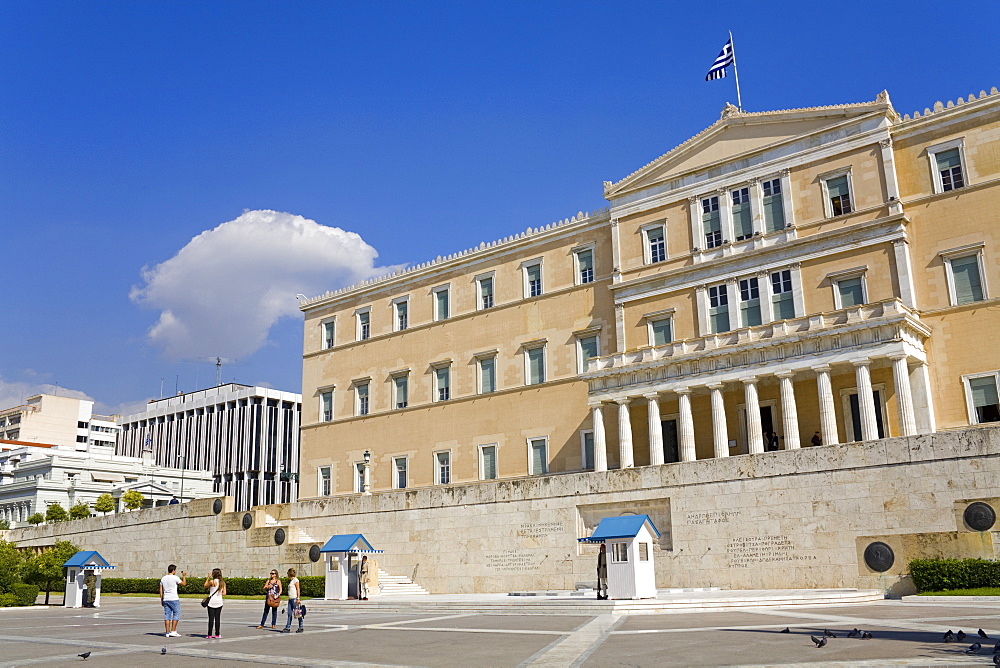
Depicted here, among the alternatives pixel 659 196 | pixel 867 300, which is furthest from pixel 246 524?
pixel 867 300

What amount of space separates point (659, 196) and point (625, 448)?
41.9 ft

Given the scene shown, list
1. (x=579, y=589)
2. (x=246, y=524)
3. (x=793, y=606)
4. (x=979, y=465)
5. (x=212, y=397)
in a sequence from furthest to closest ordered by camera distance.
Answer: (x=212, y=397)
(x=246, y=524)
(x=579, y=589)
(x=979, y=465)
(x=793, y=606)

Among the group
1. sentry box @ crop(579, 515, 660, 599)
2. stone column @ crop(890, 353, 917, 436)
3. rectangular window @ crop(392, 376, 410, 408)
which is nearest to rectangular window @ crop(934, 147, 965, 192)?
stone column @ crop(890, 353, 917, 436)

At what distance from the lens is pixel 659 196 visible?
43812 millimetres

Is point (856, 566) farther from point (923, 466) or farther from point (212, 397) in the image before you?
point (212, 397)

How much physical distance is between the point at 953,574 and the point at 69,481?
86.7 meters

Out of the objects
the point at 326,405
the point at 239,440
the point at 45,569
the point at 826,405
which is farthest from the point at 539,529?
the point at 239,440

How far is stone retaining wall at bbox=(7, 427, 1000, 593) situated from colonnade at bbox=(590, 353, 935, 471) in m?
3.59

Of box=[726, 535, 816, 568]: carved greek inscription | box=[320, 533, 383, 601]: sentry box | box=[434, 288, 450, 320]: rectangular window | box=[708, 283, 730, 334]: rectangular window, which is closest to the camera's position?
box=[726, 535, 816, 568]: carved greek inscription

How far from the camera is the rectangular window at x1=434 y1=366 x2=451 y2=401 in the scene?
51.9 meters

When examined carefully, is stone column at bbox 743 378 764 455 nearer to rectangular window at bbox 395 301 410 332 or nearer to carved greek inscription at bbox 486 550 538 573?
carved greek inscription at bbox 486 550 538 573

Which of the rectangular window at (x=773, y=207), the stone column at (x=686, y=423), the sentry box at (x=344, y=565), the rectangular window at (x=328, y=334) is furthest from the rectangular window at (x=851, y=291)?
the rectangular window at (x=328, y=334)

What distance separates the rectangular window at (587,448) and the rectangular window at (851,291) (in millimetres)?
13796

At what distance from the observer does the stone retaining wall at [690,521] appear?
91.3 ft
